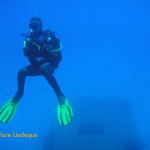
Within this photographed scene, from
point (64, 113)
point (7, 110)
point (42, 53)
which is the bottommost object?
point (64, 113)

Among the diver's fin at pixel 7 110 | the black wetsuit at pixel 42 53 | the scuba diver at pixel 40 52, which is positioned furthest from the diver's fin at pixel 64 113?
the diver's fin at pixel 7 110

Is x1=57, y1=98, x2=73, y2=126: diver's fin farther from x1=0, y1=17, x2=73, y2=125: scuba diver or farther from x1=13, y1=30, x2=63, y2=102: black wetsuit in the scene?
x1=13, y1=30, x2=63, y2=102: black wetsuit

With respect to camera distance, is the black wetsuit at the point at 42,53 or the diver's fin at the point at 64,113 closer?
the black wetsuit at the point at 42,53

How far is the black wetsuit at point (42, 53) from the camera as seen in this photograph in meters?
3.98

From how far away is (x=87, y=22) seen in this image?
19.1ft

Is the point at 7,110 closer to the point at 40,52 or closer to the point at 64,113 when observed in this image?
the point at 64,113

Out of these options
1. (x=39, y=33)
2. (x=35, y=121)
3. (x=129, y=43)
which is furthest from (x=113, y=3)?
(x=35, y=121)

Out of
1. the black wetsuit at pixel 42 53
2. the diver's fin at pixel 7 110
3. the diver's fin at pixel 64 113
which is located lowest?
the diver's fin at pixel 64 113

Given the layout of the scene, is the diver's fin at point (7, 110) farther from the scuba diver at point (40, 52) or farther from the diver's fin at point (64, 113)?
the diver's fin at point (64, 113)

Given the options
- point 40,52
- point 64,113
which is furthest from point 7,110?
point 40,52

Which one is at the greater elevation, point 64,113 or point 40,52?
point 40,52

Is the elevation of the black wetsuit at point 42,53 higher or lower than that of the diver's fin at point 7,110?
higher

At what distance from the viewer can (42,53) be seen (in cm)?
406

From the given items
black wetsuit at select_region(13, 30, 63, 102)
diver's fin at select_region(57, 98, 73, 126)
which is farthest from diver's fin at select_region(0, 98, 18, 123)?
diver's fin at select_region(57, 98, 73, 126)
